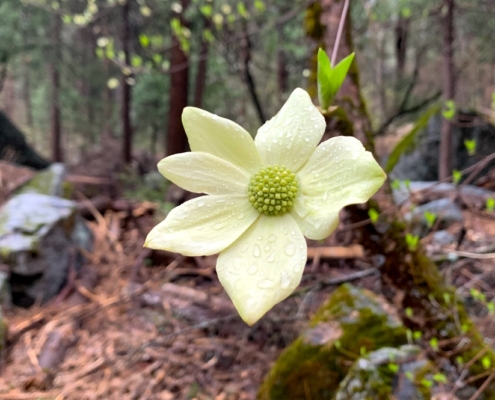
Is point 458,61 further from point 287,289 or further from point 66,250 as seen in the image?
point 287,289

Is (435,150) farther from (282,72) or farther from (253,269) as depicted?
(253,269)

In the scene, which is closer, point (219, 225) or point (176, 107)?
point (219, 225)

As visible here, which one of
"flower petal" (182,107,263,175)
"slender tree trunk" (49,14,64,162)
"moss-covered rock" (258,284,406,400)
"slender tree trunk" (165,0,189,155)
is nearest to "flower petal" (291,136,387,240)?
"flower petal" (182,107,263,175)

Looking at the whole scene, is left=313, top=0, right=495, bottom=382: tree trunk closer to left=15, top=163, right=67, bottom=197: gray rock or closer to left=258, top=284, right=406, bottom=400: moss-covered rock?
left=258, top=284, right=406, bottom=400: moss-covered rock

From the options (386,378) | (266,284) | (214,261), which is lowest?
(214,261)

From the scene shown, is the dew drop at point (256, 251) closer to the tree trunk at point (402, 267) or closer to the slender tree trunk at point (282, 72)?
the tree trunk at point (402, 267)

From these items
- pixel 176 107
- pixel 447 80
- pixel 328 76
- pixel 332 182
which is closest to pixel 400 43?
pixel 447 80

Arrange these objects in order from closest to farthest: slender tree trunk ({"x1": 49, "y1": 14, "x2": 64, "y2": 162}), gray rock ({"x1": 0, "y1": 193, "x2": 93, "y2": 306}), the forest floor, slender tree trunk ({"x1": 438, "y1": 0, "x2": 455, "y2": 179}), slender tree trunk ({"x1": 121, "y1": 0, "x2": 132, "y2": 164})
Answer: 1. the forest floor
2. gray rock ({"x1": 0, "y1": 193, "x2": 93, "y2": 306})
3. slender tree trunk ({"x1": 438, "y1": 0, "x2": 455, "y2": 179})
4. slender tree trunk ({"x1": 121, "y1": 0, "x2": 132, "y2": 164})
5. slender tree trunk ({"x1": 49, "y1": 14, "x2": 64, "y2": 162})
